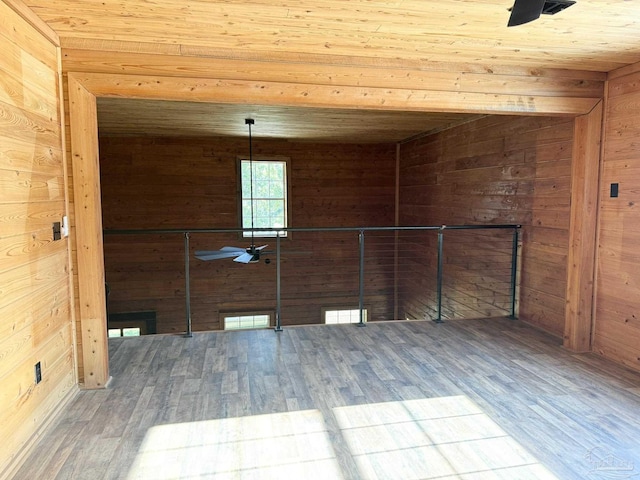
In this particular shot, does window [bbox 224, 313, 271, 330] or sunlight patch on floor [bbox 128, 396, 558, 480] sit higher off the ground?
sunlight patch on floor [bbox 128, 396, 558, 480]

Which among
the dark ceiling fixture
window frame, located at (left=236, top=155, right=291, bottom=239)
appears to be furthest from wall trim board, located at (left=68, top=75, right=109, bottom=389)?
window frame, located at (left=236, top=155, right=291, bottom=239)

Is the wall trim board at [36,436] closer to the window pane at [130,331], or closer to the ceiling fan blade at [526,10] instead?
the ceiling fan blade at [526,10]

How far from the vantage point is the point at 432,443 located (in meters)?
2.28

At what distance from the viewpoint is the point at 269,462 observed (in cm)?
213

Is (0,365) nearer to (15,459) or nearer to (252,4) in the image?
(15,459)

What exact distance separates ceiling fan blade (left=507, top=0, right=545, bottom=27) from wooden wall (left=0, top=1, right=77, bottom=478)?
235 cm

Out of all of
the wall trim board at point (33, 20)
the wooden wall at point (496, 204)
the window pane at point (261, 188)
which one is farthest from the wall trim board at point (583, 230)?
the window pane at point (261, 188)

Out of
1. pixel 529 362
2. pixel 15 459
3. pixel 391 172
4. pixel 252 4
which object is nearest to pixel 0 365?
pixel 15 459

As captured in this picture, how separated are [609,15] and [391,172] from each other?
17.5 ft

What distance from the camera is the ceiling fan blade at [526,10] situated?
1.81 meters

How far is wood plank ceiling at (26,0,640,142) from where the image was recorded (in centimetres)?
221

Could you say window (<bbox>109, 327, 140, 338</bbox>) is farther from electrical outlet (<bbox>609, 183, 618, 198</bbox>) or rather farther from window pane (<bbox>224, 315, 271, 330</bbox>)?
electrical outlet (<bbox>609, 183, 618, 198</bbox>)

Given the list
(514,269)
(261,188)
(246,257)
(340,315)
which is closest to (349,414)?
(246,257)

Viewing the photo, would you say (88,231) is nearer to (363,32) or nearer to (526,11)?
(363,32)
